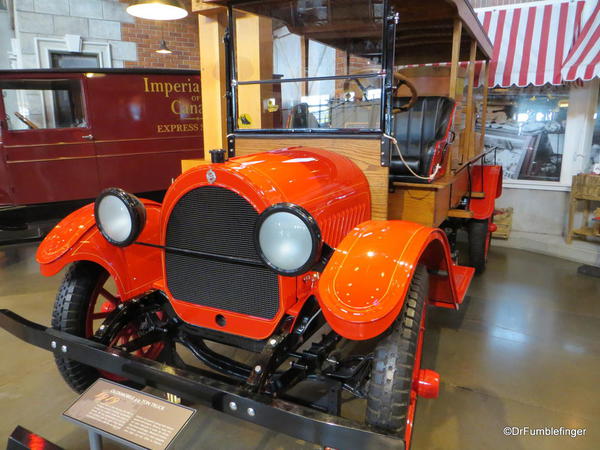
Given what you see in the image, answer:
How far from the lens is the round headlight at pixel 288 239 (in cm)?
126

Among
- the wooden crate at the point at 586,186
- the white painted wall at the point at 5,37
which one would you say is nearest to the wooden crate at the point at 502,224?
the wooden crate at the point at 586,186

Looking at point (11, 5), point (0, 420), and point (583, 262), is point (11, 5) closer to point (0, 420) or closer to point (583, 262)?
point (0, 420)

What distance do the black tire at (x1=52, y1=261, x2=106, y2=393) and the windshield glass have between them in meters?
1.13

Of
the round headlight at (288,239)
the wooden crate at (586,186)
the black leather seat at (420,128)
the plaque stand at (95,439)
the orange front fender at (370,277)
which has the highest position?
the black leather seat at (420,128)

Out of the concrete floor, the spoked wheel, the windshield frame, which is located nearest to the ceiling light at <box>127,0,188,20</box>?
the windshield frame

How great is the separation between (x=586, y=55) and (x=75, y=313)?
4.91 metres

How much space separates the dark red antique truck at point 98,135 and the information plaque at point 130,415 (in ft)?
13.1

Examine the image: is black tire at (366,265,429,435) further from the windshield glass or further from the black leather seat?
the black leather seat

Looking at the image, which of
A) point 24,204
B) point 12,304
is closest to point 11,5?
point 24,204

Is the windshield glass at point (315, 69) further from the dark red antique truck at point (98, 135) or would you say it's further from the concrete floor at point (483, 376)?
the dark red antique truck at point (98, 135)

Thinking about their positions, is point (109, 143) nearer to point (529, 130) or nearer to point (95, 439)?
point (95, 439)

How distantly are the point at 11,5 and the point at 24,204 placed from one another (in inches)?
191

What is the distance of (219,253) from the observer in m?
1.61

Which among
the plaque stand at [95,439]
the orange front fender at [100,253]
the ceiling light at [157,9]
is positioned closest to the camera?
the plaque stand at [95,439]
